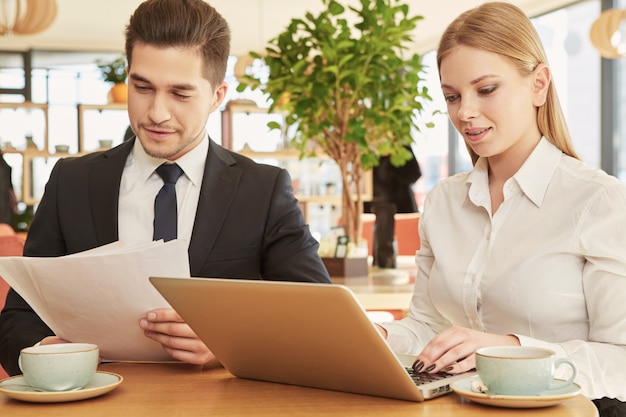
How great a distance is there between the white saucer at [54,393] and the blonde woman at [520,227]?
0.64m

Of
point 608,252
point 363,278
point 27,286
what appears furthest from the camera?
point 363,278

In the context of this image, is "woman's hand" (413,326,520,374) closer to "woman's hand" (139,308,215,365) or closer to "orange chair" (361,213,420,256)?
"woman's hand" (139,308,215,365)

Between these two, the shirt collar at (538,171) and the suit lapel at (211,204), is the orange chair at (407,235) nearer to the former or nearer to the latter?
the suit lapel at (211,204)

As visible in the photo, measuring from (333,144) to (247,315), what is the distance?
8.86 feet

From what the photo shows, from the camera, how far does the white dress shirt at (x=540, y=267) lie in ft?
5.08

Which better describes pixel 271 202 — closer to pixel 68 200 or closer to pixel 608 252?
pixel 68 200

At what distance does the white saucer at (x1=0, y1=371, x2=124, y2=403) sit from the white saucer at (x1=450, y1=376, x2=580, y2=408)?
0.52 metres

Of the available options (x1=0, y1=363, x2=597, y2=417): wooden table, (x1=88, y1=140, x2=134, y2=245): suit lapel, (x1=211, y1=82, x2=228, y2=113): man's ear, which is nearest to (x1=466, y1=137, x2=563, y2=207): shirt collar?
(x1=0, y1=363, x2=597, y2=417): wooden table

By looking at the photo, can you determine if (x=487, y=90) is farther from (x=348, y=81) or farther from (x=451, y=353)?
(x=348, y=81)

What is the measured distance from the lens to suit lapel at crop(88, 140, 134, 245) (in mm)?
1933

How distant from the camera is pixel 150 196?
6.45ft

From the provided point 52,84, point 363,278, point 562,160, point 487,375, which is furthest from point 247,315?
point 52,84

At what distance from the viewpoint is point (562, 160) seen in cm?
176

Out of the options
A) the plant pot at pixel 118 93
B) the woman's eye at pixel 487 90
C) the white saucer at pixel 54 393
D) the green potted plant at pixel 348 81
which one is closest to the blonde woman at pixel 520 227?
the woman's eye at pixel 487 90
